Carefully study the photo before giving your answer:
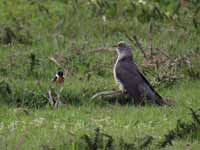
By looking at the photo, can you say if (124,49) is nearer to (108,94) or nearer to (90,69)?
(90,69)

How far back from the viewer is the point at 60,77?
9711 millimetres

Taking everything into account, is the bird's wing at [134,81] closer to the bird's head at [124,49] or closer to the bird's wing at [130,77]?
the bird's wing at [130,77]

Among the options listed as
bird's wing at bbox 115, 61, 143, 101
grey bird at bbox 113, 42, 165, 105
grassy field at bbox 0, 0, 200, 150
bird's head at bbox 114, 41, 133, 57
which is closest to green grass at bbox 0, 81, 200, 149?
grassy field at bbox 0, 0, 200, 150

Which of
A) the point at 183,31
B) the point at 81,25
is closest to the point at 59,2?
the point at 81,25

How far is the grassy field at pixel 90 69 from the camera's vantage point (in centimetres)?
784

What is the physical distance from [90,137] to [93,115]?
1125 mm

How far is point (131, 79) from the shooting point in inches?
404

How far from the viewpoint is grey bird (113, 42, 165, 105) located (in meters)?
9.65

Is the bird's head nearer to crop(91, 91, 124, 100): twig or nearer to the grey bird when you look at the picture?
the grey bird

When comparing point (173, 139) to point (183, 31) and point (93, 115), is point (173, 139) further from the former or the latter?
point (183, 31)

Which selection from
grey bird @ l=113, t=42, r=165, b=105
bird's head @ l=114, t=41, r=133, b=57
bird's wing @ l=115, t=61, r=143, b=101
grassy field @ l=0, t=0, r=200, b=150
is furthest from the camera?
bird's head @ l=114, t=41, r=133, b=57

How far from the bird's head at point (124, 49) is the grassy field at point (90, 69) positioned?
0.23 meters

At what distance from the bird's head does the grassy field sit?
0.23 metres

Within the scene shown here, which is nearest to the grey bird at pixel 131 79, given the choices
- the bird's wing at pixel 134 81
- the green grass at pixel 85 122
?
the bird's wing at pixel 134 81
